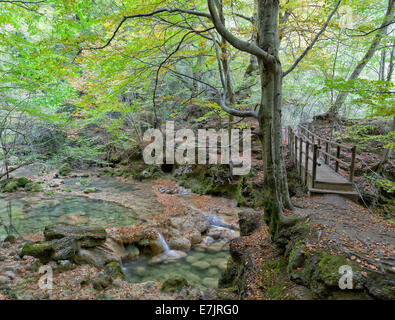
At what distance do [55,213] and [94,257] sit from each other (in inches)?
199

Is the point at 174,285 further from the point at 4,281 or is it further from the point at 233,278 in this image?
the point at 4,281

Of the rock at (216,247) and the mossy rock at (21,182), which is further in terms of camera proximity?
the mossy rock at (21,182)

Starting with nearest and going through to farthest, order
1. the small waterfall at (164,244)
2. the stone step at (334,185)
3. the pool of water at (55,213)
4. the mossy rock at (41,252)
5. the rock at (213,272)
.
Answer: the mossy rock at (41,252) → the rock at (213,272) → the stone step at (334,185) → the small waterfall at (164,244) → the pool of water at (55,213)

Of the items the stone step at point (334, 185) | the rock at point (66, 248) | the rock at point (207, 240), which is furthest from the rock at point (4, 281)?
the stone step at point (334, 185)

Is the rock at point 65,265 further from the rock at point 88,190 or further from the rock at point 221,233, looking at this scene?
the rock at point 88,190

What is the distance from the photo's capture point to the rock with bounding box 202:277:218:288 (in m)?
5.57

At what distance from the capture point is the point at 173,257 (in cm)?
684

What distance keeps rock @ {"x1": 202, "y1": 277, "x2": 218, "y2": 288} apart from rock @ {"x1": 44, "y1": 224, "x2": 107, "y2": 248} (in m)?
3.09

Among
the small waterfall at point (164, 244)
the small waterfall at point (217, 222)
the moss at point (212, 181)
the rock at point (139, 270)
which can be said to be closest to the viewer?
the rock at point (139, 270)

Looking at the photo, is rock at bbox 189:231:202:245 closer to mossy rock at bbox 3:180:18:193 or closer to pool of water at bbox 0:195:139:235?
pool of water at bbox 0:195:139:235

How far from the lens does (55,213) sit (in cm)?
935

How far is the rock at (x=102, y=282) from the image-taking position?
14.5 ft

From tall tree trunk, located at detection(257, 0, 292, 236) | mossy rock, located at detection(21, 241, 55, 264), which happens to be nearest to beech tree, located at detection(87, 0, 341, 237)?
tall tree trunk, located at detection(257, 0, 292, 236)

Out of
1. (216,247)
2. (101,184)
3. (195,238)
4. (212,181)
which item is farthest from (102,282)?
(101,184)
